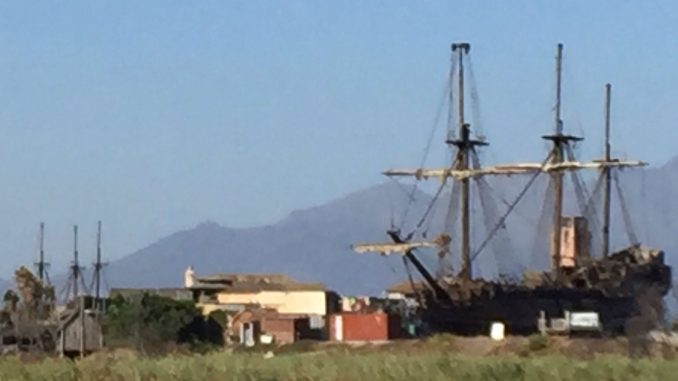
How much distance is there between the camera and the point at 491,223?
103562mm

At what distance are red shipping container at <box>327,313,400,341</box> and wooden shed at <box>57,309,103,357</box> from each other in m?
10.7

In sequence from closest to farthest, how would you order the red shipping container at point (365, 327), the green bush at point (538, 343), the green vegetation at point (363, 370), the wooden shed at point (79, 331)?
the green vegetation at point (363, 370) → the green bush at point (538, 343) → the red shipping container at point (365, 327) → the wooden shed at point (79, 331)

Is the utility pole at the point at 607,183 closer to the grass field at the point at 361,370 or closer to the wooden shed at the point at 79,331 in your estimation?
the wooden shed at the point at 79,331

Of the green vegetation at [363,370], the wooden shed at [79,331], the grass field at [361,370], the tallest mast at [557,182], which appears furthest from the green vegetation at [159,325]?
the green vegetation at [363,370]

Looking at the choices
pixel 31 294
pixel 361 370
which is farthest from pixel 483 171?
pixel 361 370

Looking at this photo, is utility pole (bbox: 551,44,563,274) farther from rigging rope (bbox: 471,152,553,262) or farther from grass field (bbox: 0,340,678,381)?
grass field (bbox: 0,340,678,381)

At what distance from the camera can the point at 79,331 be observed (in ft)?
301

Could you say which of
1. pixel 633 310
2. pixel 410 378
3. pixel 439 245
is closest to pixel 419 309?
pixel 439 245

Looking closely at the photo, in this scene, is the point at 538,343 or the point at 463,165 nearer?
the point at 538,343

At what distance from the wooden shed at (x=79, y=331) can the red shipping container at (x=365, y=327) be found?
1073cm

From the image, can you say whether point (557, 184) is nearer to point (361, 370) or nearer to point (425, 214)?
point (425, 214)

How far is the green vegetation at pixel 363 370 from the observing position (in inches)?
1346

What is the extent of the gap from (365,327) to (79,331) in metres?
15.8

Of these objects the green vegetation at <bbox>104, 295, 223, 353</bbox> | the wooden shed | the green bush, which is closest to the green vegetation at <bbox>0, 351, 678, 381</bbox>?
the green bush
